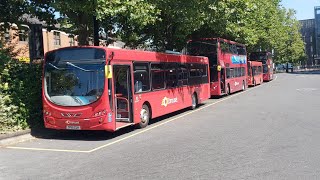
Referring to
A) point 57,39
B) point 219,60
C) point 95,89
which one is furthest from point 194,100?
point 57,39

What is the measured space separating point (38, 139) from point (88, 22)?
660cm

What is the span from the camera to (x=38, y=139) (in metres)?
12.8

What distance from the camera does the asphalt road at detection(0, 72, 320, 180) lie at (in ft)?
25.7

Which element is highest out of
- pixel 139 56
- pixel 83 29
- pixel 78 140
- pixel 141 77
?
pixel 83 29

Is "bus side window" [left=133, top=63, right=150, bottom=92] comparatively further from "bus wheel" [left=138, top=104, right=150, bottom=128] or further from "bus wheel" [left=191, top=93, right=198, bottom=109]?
"bus wheel" [left=191, top=93, right=198, bottom=109]

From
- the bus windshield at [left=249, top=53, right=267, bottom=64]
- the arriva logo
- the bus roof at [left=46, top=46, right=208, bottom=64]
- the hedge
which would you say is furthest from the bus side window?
the bus windshield at [left=249, top=53, right=267, bottom=64]

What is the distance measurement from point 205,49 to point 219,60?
44.8 inches

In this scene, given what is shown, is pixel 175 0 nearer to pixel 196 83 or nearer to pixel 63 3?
pixel 196 83

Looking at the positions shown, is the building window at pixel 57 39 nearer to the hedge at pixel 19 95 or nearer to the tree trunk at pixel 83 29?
the tree trunk at pixel 83 29

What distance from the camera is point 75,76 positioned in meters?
12.5

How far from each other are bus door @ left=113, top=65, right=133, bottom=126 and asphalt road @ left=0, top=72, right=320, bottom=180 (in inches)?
21.6

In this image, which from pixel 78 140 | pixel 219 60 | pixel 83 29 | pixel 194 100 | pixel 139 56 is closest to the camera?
pixel 78 140

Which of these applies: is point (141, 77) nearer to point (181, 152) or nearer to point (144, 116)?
point (144, 116)

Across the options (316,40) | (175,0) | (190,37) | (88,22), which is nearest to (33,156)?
(88,22)
